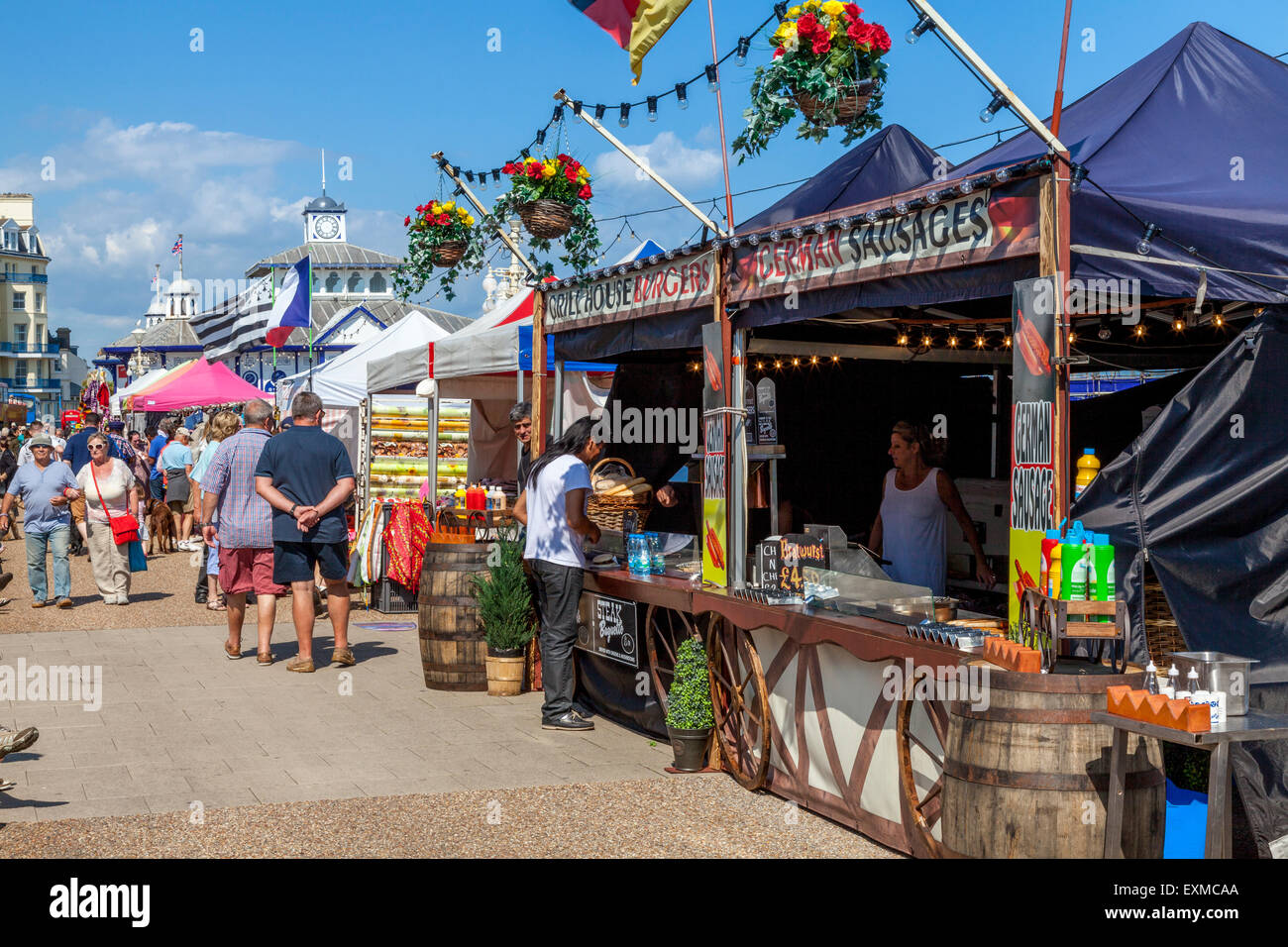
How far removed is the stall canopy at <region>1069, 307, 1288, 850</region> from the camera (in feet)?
14.6

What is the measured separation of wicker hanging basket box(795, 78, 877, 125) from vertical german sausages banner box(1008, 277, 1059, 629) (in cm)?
159

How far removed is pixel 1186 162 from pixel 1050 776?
2.77 m

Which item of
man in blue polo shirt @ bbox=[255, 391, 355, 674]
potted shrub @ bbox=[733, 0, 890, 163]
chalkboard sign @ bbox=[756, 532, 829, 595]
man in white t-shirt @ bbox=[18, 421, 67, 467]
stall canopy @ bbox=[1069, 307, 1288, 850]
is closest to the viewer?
stall canopy @ bbox=[1069, 307, 1288, 850]

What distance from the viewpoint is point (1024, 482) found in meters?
4.46

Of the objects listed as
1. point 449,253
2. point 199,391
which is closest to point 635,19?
point 449,253

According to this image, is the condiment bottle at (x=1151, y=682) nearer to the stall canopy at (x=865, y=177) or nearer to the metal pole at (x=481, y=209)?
the stall canopy at (x=865, y=177)

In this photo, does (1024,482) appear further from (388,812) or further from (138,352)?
(138,352)

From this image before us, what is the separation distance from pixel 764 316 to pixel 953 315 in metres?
2.25

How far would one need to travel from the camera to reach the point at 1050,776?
3.91m

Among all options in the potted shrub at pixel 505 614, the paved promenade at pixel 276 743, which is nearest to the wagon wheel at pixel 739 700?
the paved promenade at pixel 276 743

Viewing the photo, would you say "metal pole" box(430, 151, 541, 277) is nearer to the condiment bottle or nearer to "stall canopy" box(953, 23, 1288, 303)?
"stall canopy" box(953, 23, 1288, 303)

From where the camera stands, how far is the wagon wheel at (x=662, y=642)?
7.01 metres

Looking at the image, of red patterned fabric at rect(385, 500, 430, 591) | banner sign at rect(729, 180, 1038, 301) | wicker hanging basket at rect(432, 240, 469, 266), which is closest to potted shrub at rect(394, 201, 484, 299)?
wicker hanging basket at rect(432, 240, 469, 266)
